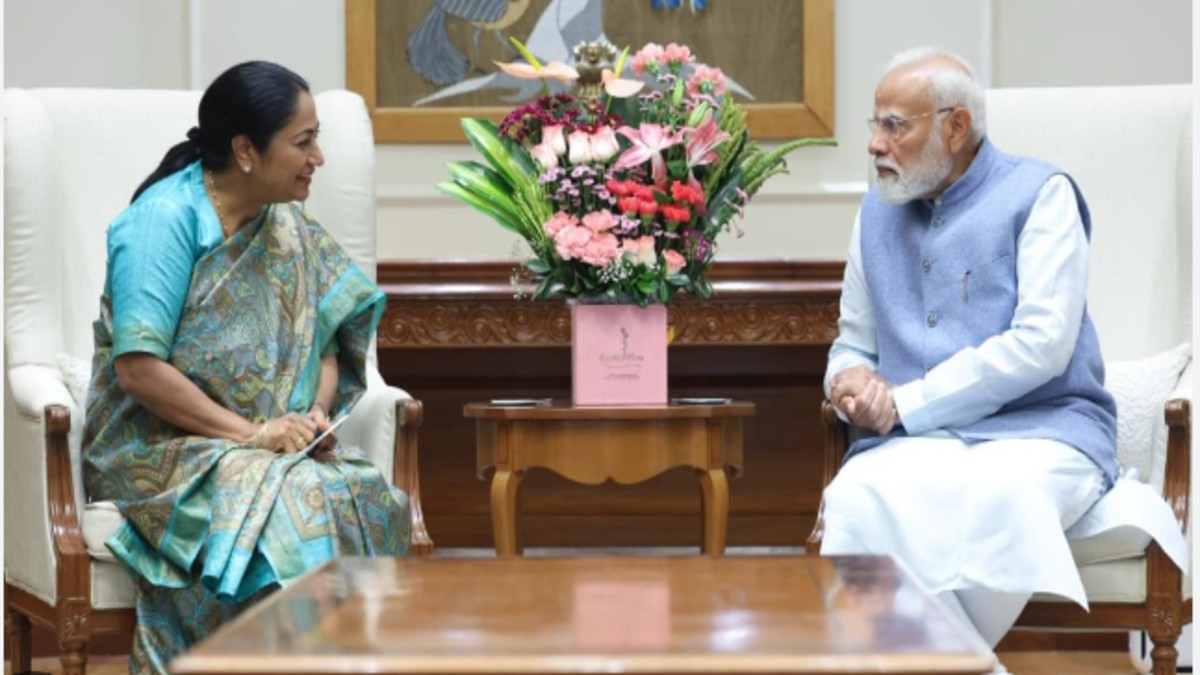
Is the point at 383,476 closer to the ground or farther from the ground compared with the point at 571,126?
closer to the ground

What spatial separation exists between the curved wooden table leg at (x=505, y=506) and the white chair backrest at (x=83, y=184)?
2.18ft

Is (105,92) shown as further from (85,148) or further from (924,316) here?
(924,316)

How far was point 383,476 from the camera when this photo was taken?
3.67 m

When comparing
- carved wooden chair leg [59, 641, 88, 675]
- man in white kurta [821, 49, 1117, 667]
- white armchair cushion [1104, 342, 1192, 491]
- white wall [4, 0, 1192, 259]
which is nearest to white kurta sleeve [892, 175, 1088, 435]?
man in white kurta [821, 49, 1117, 667]

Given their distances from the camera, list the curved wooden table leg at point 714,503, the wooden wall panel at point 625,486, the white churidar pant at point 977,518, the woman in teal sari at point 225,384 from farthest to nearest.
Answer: the wooden wall panel at point 625,486 → the curved wooden table leg at point 714,503 → the woman in teal sari at point 225,384 → the white churidar pant at point 977,518

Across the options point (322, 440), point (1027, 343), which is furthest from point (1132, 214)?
point (322, 440)

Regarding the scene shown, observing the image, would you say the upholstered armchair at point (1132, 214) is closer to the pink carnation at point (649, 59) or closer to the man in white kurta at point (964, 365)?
the man in white kurta at point (964, 365)

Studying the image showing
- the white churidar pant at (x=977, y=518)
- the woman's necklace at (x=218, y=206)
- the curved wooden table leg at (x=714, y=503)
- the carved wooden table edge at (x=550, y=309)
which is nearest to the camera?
the white churidar pant at (x=977, y=518)

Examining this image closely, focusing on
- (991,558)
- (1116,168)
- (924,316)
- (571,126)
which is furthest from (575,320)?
(1116,168)

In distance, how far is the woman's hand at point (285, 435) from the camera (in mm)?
3516

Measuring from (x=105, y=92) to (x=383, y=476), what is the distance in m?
1.17

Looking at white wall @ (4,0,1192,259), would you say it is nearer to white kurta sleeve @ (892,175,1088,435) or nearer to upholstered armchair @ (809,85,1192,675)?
upholstered armchair @ (809,85,1192,675)

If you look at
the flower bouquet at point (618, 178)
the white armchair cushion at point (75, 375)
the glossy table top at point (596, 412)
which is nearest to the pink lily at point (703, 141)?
A: the flower bouquet at point (618, 178)

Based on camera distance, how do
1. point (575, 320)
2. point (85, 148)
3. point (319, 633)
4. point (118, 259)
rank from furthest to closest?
1. point (85, 148)
2. point (575, 320)
3. point (118, 259)
4. point (319, 633)
